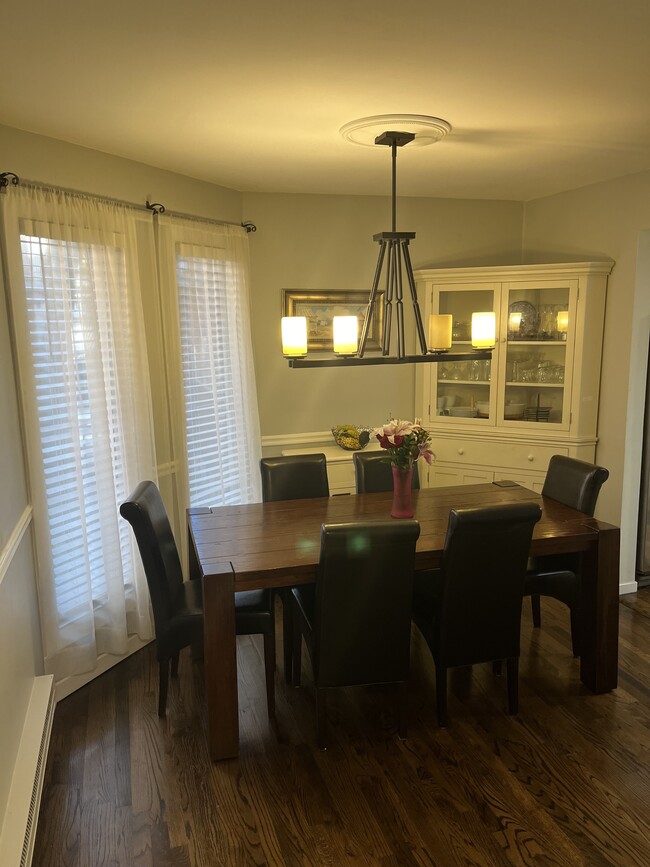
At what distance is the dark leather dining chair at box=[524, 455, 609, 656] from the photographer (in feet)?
10.6

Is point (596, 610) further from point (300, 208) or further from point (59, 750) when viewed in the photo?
point (300, 208)

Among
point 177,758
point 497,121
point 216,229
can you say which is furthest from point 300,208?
point 177,758

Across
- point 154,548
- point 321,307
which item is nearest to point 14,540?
point 154,548

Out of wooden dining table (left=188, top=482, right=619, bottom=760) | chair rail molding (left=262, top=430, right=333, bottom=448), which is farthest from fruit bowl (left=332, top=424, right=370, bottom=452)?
wooden dining table (left=188, top=482, right=619, bottom=760)

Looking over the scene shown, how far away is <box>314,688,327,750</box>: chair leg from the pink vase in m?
0.92

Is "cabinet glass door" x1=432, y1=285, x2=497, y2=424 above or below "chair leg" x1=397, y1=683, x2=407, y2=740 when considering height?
above

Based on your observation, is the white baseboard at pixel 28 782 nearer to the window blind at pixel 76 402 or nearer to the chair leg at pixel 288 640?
the window blind at pixel 76 402

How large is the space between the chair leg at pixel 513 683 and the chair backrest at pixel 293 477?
1.38m

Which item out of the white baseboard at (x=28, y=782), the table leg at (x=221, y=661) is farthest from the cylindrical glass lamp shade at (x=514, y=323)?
the white baseboard at (x=28, y=782)

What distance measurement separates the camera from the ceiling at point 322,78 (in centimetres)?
177

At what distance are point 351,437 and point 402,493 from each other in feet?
4.60

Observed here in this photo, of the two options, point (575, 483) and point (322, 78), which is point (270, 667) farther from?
point (322, 78)

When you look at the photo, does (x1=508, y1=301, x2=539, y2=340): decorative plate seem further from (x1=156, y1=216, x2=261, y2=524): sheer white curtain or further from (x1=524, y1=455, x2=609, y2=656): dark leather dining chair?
(x1=156, y1=216, x2=261, y2=524): sheer white curtain

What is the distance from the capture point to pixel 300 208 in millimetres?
4395
